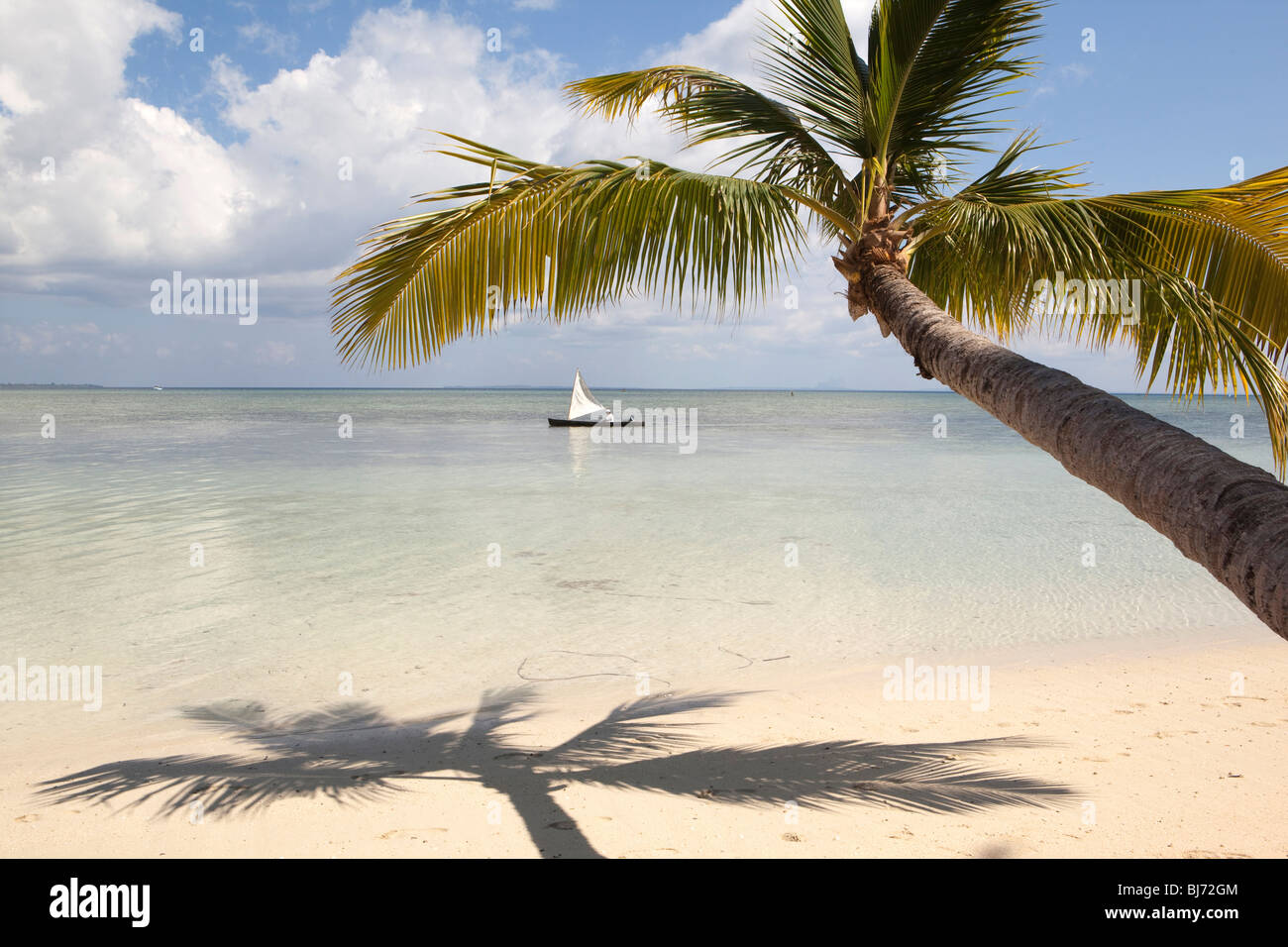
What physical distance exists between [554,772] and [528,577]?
6036 millimetres

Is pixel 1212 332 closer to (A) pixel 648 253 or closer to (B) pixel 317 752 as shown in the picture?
(A) pixel 648 253

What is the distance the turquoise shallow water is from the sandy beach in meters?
1.13

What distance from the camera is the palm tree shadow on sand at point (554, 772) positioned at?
4.35 meters

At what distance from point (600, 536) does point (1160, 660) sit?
A: 819 cm

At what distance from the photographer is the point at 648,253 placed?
4.01m

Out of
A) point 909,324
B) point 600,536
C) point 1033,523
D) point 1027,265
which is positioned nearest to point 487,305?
point 909,324

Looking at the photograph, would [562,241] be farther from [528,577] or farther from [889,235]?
[528,577]

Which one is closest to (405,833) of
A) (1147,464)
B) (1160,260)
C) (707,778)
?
(707,778)

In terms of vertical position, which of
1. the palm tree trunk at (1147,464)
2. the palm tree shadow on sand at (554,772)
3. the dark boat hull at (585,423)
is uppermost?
the dark boat hull at (585,423)

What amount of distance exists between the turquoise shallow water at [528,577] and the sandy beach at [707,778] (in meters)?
1.13

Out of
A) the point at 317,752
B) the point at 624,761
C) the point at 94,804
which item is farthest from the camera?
the point at 317,752

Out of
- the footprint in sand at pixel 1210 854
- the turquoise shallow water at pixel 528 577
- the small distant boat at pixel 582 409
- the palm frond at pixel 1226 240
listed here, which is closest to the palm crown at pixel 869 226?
the palm frond at pixel 1226 240

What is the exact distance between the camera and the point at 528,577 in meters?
10.8

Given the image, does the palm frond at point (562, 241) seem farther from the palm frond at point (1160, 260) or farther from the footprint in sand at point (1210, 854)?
the footprint in sand at point (1210, 854)
